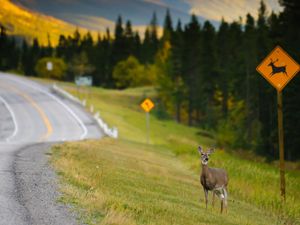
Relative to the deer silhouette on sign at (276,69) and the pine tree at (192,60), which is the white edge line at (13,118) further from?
the pine tree at (192,60)

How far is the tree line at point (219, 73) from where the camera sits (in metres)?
44.2

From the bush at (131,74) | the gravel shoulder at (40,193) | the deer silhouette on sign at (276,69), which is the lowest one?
the gravel shoulder at (40,193)

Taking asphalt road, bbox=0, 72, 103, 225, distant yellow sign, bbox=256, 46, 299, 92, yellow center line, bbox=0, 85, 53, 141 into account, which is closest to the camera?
asphalt road, bbox=0, 72, 103, 225

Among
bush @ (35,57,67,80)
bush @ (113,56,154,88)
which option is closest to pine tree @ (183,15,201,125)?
bush @ (113,56,154,88)

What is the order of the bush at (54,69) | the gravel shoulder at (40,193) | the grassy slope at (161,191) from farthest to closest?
the bush at (54,69) → the grassy slope at (161,191) → the gravel shoulder at (40,193)

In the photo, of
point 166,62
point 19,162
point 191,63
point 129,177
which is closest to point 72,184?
point 19,162

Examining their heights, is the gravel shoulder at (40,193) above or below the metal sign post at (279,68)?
below

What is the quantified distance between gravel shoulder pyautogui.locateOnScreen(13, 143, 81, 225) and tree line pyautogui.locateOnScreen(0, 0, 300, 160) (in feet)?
85.5

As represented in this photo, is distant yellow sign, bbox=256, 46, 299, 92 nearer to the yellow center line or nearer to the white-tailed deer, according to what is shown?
the white-tailed deer

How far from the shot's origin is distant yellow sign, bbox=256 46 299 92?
59.5 ft

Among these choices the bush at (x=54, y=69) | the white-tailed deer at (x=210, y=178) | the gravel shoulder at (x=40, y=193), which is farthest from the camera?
the bush at (x=54, y=69)

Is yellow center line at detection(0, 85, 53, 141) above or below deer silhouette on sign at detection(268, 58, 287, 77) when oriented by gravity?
below

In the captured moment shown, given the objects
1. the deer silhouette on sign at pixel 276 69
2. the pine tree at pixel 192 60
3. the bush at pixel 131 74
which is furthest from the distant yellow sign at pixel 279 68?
the bush at pixel 131 74

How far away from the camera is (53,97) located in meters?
71.6
